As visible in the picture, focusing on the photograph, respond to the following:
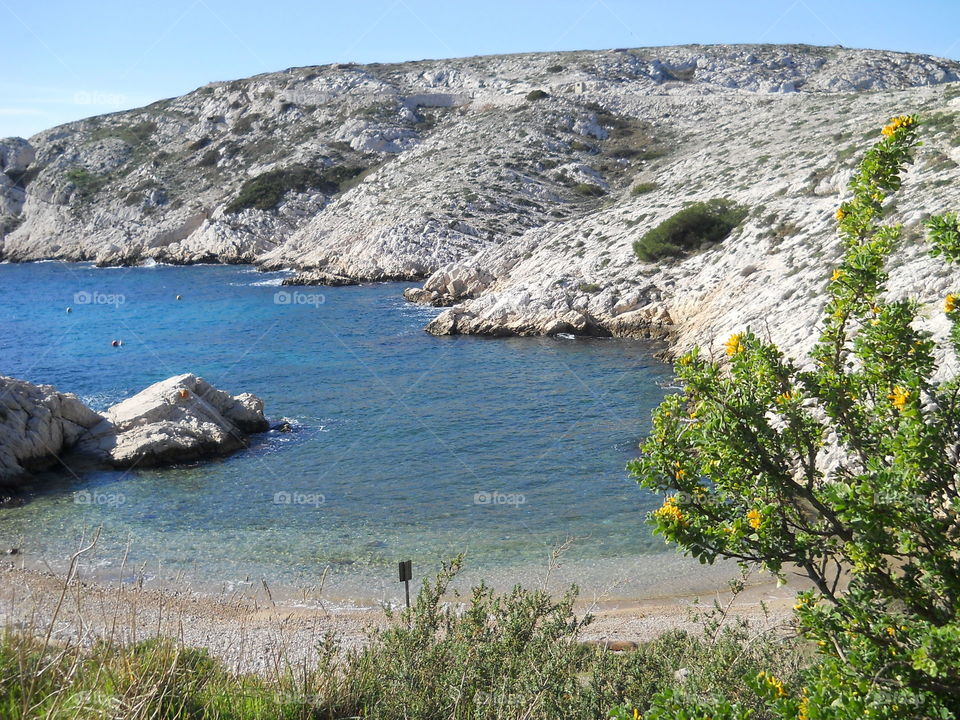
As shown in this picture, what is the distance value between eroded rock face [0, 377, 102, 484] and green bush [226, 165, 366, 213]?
57.4 metres

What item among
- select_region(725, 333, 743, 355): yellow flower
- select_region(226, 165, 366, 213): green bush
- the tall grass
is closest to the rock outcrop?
the tall grass

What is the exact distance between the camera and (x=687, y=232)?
42.5 m

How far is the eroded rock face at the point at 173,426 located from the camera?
24.2m

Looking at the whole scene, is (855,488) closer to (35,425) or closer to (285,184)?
(35,425)

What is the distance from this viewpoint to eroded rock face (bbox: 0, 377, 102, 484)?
22.9 m

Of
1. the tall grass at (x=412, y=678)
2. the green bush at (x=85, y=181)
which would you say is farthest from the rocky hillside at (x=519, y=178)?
the tall grass at (x=412, y=678)

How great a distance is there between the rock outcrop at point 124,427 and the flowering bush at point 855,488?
21071 mm

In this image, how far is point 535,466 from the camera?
73.5 ft

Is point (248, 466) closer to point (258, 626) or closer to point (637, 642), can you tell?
point (258, 626)

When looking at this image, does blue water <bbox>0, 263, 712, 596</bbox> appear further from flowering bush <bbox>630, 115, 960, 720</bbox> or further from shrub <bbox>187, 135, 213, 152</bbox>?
shrub <bbox>187, 135, 213, 152</bbox>

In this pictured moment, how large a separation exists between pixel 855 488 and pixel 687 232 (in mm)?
39871

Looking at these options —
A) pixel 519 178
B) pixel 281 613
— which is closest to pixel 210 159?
pixel 519 178

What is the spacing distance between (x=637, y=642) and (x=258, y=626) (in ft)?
21.5

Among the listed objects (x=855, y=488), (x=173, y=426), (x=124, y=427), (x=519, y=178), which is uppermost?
(x=519, y=178)
